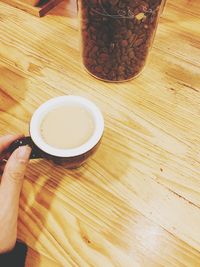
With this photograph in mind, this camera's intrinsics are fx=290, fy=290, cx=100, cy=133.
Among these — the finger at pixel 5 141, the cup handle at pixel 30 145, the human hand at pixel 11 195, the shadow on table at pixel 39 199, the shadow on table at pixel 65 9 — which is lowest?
the shadow on table at pixel 39 199

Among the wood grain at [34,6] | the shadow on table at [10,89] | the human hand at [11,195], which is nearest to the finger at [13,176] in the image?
the human hand at [11,195]

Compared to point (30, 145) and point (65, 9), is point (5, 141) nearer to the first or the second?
point (30, 145)

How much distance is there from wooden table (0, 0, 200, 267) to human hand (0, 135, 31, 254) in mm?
44

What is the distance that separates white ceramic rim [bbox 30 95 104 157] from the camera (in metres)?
0.45

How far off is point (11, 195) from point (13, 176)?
0.10 ft

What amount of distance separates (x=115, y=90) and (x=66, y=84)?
0.12 meters

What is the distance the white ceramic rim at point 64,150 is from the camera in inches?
17.9

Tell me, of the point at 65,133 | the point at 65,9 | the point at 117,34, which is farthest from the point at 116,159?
the point at 65,9

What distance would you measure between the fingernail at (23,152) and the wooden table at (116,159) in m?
0.11

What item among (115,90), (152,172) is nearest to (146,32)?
(115,90)

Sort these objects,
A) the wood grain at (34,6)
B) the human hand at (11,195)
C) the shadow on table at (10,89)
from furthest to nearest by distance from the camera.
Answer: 1. the wood grain at (34,6)
2. the shadow on table at (10,89)
3. the human hand at (11,195)

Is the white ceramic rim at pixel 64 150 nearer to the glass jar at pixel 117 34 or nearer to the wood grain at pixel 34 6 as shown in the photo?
the glass jar at pixel 117 34

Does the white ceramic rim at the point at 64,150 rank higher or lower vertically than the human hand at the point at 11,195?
higher

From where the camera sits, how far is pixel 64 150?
0.45 m
